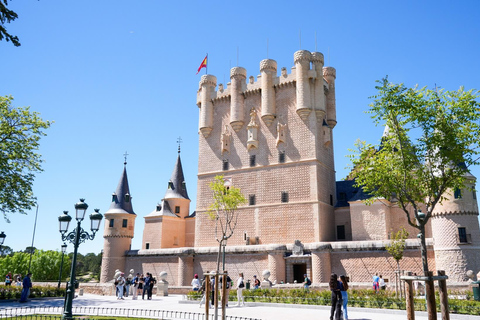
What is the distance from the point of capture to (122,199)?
37.0 metres

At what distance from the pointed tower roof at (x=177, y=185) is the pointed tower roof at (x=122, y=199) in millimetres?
3850

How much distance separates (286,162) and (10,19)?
25.9 m

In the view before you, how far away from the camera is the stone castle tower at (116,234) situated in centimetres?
3450

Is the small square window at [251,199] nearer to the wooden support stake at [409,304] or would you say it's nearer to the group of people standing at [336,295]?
the group of people standing at [336,295]

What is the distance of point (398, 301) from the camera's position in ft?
51.9

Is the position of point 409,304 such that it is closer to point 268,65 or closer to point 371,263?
point 371,263

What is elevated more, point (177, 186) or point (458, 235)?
point (177, 186)

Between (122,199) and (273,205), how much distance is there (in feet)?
47.6

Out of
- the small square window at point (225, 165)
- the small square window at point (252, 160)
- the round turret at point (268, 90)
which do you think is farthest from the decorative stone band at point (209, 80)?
the small square window at point (252, 160)

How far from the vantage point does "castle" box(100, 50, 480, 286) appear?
27828 millimetres

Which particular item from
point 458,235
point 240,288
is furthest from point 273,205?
point 240,288

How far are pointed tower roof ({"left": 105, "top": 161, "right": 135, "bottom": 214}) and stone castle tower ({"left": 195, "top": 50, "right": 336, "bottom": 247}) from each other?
6972 millimetres

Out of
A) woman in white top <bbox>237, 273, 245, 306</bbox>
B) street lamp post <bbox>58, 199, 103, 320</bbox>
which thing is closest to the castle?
woman in white top <bbox>237, 273, 245, 306</bbox>

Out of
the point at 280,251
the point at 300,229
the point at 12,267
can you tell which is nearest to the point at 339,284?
the point at 280,251
